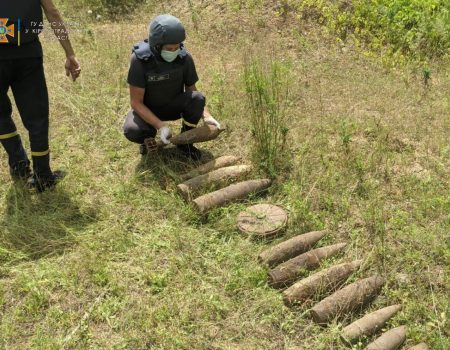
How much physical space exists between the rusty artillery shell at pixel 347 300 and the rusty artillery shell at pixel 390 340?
10.4 inches

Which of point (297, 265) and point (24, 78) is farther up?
point (24, 78)

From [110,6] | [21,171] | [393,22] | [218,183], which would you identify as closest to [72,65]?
[21,171]

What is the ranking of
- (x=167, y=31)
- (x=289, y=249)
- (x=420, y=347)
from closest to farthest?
1. (x=420, y=347)
2. (x=289, y=249)
3. (x=167, y=31)

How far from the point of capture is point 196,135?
4227mm

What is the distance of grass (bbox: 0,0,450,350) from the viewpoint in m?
2.96

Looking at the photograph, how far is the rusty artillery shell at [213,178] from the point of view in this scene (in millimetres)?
3948

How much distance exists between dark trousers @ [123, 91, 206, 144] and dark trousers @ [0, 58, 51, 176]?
74cm

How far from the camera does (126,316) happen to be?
298cm

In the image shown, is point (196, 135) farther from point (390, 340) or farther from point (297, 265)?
point (390, 340)

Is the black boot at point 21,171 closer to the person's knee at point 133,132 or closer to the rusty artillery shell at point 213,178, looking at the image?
the person's knee at point 133,132

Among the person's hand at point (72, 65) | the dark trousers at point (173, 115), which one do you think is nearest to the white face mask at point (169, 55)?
the dark trousers at point (173, 115)

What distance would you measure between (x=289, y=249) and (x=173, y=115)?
1848 millimetres

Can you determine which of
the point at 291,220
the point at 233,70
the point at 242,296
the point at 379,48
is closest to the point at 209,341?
the point at 242,296

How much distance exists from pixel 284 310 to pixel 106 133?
113 inches
